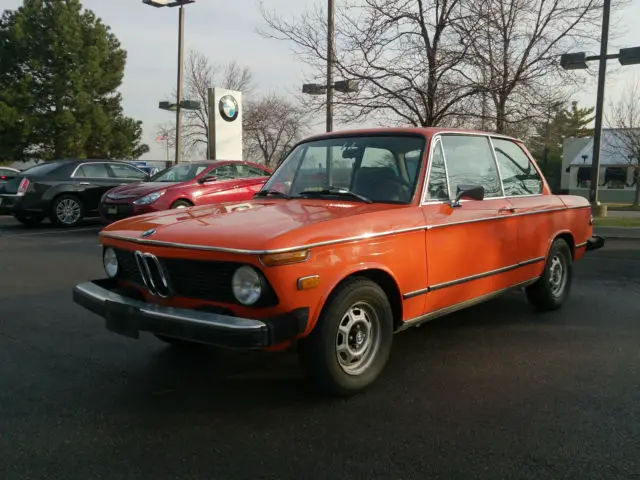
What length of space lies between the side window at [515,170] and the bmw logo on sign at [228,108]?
15.4 meters

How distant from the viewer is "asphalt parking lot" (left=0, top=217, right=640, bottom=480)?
9.21ft

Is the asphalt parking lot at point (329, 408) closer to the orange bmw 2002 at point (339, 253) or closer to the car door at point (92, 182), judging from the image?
the orange bmw 2002 at point (339, 253)

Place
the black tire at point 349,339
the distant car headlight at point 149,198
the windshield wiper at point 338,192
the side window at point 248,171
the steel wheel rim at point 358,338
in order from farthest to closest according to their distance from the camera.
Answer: the side window at point 248,171, the distant car headlight at point 149,198, the windshield wiper at point 338,192, the steel wheel rim at point 358,338, the black tire at point 349,339

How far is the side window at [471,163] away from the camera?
14.9 feet

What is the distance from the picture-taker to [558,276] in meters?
5.88

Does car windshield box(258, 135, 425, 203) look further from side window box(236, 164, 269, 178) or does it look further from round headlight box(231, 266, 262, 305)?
side window box(236, 164, 269, 178)

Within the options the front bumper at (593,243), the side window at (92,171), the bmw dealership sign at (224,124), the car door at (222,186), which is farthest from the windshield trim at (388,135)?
the bmw dealership sign at (224,124)

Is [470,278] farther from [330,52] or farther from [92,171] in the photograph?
[92,171]

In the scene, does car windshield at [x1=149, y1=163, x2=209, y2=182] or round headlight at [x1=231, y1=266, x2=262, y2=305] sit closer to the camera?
round headlight at [x1=231, y1=266, x2=262, y2=305]

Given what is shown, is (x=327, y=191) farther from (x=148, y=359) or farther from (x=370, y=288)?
(x=148, y=359)

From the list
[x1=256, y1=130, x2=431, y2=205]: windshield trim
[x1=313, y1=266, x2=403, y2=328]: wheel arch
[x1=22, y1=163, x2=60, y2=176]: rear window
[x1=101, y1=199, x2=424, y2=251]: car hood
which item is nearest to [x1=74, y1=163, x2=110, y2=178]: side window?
[x1=22, y1=163, x2=60, y2=176]: rear window

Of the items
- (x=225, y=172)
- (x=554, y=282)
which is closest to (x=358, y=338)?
(x=554, y=282)

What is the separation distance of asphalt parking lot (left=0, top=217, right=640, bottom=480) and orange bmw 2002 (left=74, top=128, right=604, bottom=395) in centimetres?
40

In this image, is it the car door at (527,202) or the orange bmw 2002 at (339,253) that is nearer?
the orange bmw 2002 at (339,253)
